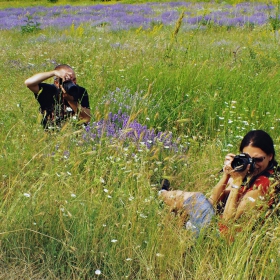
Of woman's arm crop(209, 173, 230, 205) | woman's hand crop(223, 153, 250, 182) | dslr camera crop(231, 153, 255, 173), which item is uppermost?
dslr camera crop(231, 153, 255, 173)

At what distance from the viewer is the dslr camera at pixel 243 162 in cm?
294

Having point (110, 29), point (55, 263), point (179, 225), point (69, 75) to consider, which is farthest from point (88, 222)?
point (110, 29)

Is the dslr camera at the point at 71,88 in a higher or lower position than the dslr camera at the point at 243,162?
higher

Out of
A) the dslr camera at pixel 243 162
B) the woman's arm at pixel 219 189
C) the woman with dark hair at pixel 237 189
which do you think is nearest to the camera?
the woman with dark hair at pixel 237 189

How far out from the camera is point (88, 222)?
2678 mm

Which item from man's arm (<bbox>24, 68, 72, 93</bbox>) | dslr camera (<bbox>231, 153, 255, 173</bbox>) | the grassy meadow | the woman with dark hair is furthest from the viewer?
man's arm (<bbox>24, 68, 72, 93</bbox>)

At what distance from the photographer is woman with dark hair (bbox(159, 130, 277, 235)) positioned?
2807 millimetres

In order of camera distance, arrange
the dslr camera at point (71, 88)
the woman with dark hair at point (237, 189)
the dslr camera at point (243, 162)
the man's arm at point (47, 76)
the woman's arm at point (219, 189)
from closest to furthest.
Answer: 1. the woman with dark hair at point (237, 189)
2. the dslr camera at point (243, 162)
3. the woman's arm at point (219, 189)
4. the dslr camera at point (71, 88)
5. the man's arm at point (47, 76)

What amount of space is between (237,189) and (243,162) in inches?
6.8

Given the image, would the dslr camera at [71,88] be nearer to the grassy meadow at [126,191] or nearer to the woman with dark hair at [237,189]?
the grassy meadow at [126,191]

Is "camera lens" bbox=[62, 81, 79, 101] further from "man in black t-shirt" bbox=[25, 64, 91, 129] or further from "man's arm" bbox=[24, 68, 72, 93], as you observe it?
"man's arm" bbox=[24, 68, 72, 93]

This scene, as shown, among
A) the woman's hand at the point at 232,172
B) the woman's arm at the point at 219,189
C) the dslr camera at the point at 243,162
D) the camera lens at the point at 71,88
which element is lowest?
the woman's arm at the point at 219,189

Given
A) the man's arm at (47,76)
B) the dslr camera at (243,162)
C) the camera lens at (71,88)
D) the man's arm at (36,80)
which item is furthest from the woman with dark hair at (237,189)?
the man's arm at (36,80)

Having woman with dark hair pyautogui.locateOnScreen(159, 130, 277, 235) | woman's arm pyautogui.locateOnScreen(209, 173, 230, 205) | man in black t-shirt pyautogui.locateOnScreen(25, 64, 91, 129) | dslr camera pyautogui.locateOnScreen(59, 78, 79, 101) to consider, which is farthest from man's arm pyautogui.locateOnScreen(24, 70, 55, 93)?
woman's arm pyautogui.locateOnScreen(209, 173, 230, 205)
